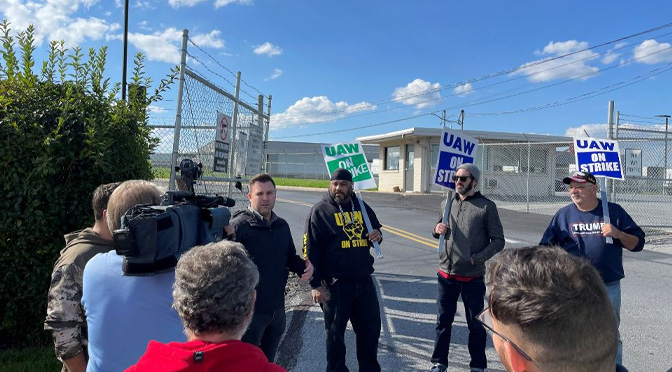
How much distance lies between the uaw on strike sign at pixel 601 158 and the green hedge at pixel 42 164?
5.00 metres

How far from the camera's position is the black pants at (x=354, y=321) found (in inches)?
149

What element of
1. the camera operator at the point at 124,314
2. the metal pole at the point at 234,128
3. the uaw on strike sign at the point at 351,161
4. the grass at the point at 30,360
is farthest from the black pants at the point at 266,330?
the metal pole at the point at 234,128

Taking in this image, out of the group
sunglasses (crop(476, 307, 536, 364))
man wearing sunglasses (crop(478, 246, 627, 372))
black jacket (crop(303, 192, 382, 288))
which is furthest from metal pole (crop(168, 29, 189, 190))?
man wearing sunglasses (crop(478, 246, 627, 372))

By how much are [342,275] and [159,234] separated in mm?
2227

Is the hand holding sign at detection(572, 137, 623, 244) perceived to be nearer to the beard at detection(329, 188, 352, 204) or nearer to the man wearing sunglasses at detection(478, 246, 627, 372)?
the beard at detection(329, 188, 352, 204)

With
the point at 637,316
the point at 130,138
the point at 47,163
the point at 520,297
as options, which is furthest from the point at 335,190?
the point at 637,316

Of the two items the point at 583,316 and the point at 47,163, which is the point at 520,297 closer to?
the point at 583,316

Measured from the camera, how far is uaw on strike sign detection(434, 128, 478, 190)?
5.18 metres

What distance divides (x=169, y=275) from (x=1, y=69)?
123 inches

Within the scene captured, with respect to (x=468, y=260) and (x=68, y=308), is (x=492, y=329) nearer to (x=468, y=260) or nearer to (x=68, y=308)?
(x=68, y=308)

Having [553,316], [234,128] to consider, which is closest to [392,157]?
[234,128]

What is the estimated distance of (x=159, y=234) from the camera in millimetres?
1850

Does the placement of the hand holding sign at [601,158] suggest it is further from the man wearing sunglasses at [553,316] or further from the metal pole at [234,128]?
the man wearing sunglasses at [553,316]

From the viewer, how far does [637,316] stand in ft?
18.4
